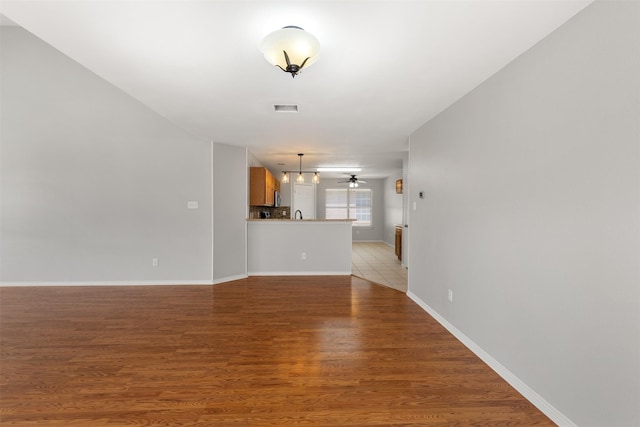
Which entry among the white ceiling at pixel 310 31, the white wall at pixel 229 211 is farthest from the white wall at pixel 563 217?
the white wall at pixel 229 211

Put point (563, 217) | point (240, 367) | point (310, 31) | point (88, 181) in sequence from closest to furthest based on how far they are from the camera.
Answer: point (563, 217)
point (310, 31)
point (240, 367)
point (88, 181)

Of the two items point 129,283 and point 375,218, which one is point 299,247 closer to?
point 129,283

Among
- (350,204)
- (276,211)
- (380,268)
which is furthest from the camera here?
(350,204)

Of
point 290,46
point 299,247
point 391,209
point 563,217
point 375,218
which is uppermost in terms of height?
point 290,46

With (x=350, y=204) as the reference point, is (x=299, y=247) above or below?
below

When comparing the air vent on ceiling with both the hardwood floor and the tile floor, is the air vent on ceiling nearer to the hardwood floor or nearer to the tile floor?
the hardwood floor

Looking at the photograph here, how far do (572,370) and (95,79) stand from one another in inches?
260

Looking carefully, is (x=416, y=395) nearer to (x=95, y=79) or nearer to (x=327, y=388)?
(x=327, y=388)

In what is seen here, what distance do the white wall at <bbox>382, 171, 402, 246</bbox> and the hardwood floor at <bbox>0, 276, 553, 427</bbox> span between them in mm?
5411

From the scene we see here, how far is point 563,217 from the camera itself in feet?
5.13

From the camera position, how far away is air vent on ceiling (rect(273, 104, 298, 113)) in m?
2.96

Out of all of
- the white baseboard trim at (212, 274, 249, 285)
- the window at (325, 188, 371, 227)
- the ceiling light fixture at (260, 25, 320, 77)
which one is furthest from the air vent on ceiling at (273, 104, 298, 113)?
the window at (325, 188, 371, 227)

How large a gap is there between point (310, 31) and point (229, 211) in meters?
3.67

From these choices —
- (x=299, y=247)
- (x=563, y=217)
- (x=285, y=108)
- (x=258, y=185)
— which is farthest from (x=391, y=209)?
(x=563, y=217)
